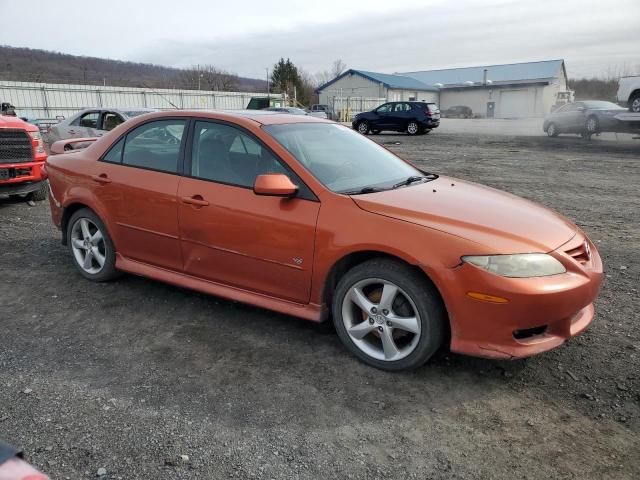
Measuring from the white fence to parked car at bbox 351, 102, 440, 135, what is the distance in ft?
27.8

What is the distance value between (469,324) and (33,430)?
2.40 m

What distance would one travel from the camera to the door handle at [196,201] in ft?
12.3

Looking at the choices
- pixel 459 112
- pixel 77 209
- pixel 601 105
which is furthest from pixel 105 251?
pixel 459 112

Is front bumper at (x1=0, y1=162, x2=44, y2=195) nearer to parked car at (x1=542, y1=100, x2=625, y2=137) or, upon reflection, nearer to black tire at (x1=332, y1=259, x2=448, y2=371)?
black tire at (x1=332, y1=259, x2=448, y2=371)

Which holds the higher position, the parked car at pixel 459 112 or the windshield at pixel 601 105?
the windshield at pixel 601 105

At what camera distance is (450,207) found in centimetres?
332

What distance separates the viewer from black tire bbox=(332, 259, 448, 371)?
301 centimetres

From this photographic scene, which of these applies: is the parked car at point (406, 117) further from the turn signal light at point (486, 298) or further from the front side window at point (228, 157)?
the turn signal light at point (486, 298)

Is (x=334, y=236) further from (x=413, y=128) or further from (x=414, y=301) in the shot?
(x=413, y=128)

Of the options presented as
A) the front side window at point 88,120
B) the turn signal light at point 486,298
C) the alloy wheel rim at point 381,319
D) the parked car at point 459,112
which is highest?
the front side window at point 88,120

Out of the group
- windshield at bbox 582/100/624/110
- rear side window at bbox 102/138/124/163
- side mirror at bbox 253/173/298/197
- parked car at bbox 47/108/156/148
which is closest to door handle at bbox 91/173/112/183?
rear side window at bbox 102/138/124/163

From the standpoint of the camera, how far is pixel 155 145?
14.0ft

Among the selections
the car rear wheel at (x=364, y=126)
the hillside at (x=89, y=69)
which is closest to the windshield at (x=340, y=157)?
the car rear wheel at (x=364, y=126)

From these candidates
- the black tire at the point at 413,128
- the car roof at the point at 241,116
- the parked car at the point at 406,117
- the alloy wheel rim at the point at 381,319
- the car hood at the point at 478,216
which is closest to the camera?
the car hood at the point at 478,216
